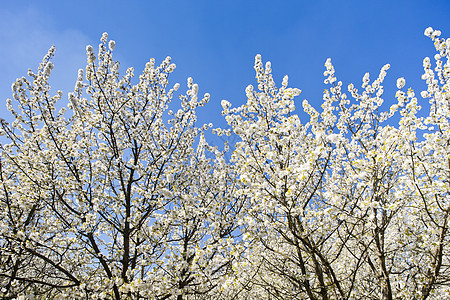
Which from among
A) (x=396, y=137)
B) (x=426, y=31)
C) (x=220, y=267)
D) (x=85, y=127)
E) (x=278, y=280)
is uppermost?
(x=426, y=31)

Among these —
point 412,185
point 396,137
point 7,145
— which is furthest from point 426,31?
point 7,145

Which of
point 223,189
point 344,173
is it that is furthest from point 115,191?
point 344,173

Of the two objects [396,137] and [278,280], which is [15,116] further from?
[278,280]

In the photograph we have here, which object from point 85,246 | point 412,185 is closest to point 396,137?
point 412,185

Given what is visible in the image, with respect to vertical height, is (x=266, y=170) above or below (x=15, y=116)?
below

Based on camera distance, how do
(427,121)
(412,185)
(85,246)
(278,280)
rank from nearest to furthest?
(412,185) → (427,121) → (85,246) → (278,280)

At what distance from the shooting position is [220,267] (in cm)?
538

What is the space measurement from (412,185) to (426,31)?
10.3 feet

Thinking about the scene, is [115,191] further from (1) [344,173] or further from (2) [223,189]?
(1) [344,173]

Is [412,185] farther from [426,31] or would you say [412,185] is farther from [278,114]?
[426,31]

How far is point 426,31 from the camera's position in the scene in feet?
15.8

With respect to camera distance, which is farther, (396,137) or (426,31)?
(426,31)

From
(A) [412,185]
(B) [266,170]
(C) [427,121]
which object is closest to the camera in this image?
(A) [412,185]

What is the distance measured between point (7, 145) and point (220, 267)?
6.12 meters
